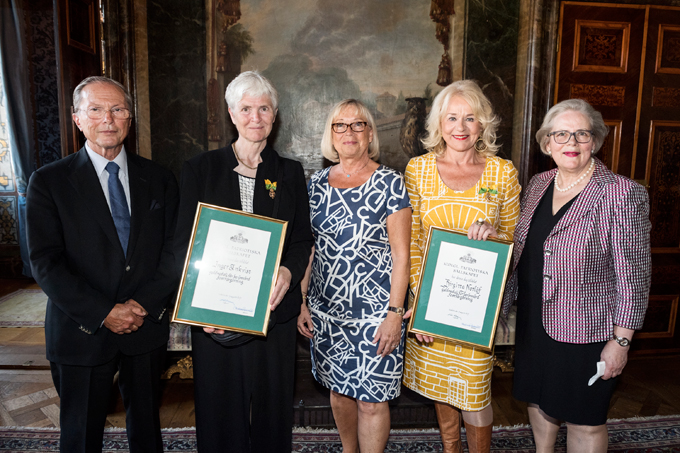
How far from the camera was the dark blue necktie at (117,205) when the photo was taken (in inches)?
76.3

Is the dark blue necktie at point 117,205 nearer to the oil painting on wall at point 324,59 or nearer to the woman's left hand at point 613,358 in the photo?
the oil painting on wall at point 324,59

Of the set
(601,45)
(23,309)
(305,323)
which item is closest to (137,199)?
(305,323)

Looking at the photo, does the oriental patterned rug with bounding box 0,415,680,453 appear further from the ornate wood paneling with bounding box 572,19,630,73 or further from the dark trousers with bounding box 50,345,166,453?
the ornate wood paneling with bounding box 572,19,630,73

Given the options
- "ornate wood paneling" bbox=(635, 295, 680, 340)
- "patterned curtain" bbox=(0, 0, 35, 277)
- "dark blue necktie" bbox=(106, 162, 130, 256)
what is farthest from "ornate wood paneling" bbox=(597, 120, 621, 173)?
"patterned curtain" bbox=(0, 0, 35, 277)

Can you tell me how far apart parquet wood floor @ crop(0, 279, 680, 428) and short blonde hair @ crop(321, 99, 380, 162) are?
1.80 m

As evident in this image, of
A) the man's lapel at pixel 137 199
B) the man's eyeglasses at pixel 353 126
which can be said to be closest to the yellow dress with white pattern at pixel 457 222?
the man's eyeglasses at pixel 353 126

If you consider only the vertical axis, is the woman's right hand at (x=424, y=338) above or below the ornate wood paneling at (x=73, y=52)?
below

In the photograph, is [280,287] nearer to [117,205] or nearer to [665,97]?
[117,205]

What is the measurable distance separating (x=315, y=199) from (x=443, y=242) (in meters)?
0.66

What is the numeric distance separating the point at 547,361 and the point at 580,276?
435 millimetres

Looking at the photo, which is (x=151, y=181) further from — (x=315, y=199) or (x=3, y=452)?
(x=3, y=452)

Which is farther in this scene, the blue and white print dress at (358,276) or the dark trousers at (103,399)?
the blue and white print dress at (358,276)

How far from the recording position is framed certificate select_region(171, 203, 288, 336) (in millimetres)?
1749

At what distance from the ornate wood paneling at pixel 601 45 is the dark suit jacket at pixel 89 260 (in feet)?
12.4
